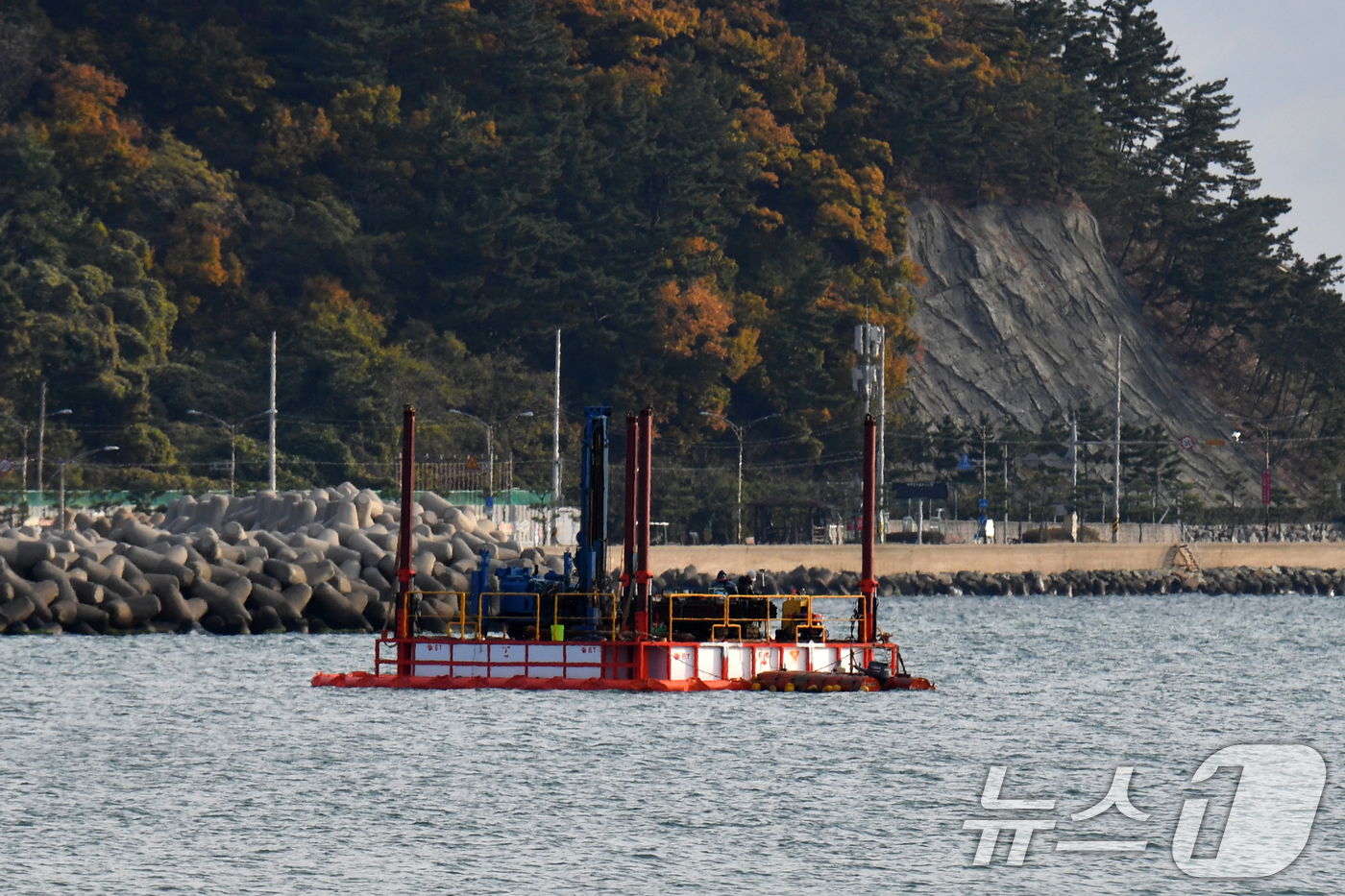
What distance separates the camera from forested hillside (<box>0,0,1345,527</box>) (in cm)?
11856

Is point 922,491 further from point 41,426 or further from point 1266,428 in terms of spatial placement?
point 41,426

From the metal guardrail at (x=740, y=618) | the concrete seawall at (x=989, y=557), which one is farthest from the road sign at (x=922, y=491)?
the metal guardrail at (x=740, y=618)

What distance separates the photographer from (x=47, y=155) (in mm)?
121625

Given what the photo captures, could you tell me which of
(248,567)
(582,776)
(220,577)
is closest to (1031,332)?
(248,567)

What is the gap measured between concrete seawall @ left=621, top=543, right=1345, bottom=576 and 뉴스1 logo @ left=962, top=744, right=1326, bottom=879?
5427 cm

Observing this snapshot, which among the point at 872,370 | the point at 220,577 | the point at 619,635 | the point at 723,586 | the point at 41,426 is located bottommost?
the point at 619,635

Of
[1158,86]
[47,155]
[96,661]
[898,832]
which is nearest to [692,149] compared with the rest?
[47,155]

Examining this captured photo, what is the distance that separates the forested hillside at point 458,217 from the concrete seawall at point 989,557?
18.8 meters

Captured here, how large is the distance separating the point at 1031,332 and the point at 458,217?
45946 millimetres

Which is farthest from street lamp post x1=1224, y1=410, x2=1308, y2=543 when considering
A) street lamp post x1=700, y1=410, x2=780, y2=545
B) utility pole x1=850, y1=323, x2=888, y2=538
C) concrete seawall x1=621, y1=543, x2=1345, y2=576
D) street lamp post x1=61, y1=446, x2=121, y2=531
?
street lamp post x1=61, y1=446, x2=121, y2=531

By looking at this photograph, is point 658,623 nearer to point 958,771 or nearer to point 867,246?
point 958,771

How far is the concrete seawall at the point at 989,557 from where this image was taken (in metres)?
93.8

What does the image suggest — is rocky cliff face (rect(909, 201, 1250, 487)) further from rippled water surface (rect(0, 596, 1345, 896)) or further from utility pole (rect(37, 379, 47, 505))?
rippled water surface (rect(0, 596, 1345, 896))

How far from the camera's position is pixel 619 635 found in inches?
1698
